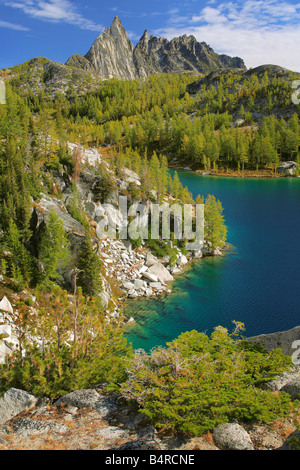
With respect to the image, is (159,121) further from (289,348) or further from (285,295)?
(289,348)

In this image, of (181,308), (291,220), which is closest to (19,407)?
(181,308)

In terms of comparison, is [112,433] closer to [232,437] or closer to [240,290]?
[232,437]

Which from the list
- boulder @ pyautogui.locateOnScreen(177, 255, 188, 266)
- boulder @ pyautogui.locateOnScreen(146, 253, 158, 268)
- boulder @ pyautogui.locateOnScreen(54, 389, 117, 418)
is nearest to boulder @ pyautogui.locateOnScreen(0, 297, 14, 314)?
boulder @ pyautogui.locateOnScreen(54, 389, 117, 418)

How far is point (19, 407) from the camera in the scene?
10.5m

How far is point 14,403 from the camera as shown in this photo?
10.5 m

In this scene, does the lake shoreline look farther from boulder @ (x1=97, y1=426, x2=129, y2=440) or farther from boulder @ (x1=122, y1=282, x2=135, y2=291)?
boulder @ (x1=97, y1=426, x2=129, y2=440)

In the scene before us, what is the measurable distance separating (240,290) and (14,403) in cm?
2697

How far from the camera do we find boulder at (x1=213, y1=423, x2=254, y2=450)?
8.18 metres

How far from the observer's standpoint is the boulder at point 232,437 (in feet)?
26.8

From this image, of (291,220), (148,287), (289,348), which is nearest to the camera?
(289,348)

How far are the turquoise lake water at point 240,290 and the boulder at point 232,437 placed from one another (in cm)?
1566

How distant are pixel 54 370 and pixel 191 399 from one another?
18.9 feet

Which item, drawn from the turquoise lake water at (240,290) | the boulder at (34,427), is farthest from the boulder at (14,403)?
the turquoise lake water at (240,290)

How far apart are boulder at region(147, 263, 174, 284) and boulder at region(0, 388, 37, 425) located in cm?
2495
